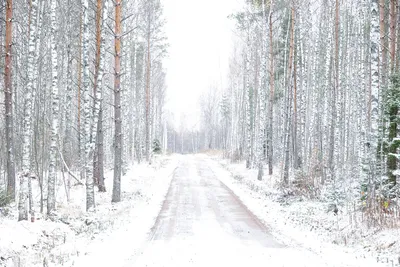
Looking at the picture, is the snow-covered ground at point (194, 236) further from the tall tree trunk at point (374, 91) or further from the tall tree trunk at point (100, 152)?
the tall tree trunk at point (374, 91)

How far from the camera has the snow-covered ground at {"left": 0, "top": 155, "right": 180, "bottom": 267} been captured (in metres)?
7.67

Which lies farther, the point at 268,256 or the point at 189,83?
the point at 189,83

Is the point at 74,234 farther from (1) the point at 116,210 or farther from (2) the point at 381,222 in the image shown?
(2) the point at 381,222

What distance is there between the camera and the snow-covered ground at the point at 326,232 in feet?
26.5

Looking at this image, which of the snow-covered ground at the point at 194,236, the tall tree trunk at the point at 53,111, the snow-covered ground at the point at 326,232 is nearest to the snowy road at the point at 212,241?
the snow-covered ground at the point at 194,236

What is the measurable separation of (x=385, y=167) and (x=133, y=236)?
7.46 metres

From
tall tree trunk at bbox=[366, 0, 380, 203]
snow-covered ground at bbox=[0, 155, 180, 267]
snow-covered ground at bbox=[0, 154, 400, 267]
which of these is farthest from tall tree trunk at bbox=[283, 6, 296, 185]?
tall tree trunk at bbox=[366, 0, 380, 203]

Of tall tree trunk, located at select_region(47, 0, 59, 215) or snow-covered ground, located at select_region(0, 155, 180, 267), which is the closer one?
snow-covered ground, located at select_region(0, 155, 180, 267)

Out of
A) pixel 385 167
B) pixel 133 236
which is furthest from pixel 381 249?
pixel 133 236

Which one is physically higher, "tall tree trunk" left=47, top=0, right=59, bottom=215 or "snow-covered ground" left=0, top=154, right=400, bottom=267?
"tall tree trunk" left=47, top=0, right=59, bottom=215

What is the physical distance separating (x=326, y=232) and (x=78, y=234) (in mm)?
6560

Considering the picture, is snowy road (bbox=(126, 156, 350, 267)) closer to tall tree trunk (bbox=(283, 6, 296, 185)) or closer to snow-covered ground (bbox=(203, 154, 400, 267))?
snow-covered ground (bbox=(203, 154, 400, 267))

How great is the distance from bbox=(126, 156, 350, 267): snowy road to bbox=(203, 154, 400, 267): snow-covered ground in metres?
0.51

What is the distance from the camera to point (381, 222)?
370 inches
